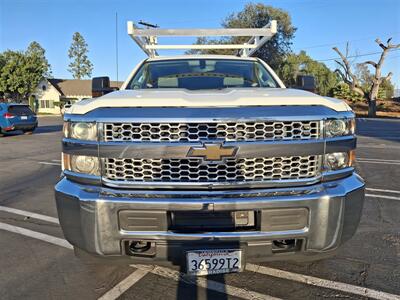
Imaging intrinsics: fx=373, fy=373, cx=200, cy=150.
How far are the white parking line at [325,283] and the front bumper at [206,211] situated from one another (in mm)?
666

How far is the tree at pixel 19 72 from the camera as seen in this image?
51781 mm

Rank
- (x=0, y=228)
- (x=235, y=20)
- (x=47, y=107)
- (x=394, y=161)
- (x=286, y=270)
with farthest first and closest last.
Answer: (x=47, y=107) → (x=235, y=20) → (x=394, y=161) → (x=0, y=228) → (x=286, y=270)

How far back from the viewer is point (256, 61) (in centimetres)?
479

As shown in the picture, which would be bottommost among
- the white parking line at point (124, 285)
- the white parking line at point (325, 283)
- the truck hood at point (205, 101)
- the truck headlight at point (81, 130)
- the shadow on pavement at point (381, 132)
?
the white parking line at point (124, 285)

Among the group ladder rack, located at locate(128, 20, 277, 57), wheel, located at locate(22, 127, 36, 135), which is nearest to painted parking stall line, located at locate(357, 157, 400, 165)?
ladder rack, located at locate(128, 20, 277, 57)

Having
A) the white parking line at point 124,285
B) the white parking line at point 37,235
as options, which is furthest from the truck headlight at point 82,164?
the white parking line at point 37,235

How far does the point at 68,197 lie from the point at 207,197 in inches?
38.1

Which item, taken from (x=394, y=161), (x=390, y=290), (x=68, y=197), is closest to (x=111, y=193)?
(x=68, y=197)

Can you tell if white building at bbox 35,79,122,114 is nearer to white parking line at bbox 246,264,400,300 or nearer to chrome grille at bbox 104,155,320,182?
white parking line at bbox 246,264,400,300

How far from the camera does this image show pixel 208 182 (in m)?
2.52

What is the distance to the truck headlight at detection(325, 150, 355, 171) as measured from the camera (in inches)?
103

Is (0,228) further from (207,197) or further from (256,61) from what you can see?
(256,61)

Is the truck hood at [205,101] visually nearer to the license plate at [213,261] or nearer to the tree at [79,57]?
the license plate at [213,261]

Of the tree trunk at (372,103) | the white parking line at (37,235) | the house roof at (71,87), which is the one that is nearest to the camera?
the white parking line at (37,235)
